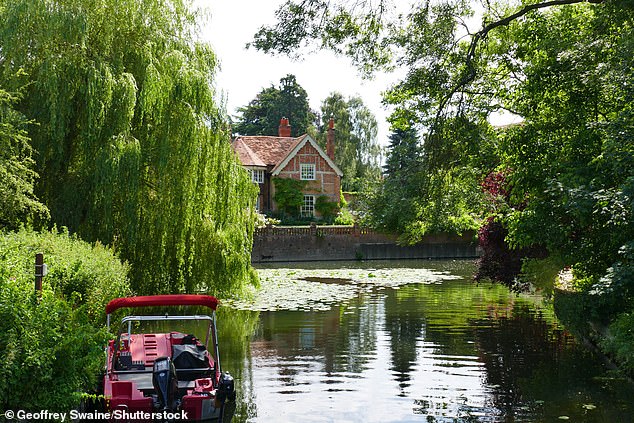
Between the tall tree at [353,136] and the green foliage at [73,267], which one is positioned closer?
the green foliage at [73,267]

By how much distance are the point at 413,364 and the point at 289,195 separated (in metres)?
42.5

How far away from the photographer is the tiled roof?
57531 millimetres

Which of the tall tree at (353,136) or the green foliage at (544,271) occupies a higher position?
the tall tree at (353,136)

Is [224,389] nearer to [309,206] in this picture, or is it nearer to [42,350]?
[42,350]

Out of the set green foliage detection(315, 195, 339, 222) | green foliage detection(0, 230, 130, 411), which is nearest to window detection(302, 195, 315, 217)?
green foliage detection(315, 195, 339, 222)

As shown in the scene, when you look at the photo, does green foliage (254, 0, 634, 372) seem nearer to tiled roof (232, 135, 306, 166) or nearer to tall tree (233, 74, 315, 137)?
tiled roof (232, 135, 306, 166)

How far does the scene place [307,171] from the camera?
191 feet

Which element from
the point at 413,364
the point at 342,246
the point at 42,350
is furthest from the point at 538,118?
the point at 342,246

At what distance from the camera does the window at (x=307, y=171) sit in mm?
58031

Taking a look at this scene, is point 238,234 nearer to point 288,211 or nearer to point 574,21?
point 574,21

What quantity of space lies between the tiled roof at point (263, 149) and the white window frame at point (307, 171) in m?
1.65

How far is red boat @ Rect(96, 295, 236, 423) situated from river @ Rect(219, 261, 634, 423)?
3.26ft

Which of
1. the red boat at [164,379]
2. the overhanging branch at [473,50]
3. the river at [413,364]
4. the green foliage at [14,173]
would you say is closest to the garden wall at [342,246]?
the river at [413,364]

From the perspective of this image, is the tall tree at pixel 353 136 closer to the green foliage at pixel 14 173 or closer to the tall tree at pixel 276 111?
the tall tree at pixel 276 111
